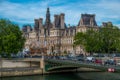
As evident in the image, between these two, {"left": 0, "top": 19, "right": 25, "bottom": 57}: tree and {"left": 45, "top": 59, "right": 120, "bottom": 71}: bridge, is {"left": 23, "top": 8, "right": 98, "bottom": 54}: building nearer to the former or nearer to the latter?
{"left": 0, "top": 19, "right": 25, "bottom": 57}: tree

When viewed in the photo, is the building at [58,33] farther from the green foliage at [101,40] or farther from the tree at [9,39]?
the tree at [9,39]

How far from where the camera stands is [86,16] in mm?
114625

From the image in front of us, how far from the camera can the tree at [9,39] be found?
264 feet

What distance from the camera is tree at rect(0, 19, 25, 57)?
8056 cm

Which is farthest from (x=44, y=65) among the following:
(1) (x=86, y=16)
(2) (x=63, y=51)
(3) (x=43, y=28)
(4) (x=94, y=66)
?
(3) (x=43, y=28)

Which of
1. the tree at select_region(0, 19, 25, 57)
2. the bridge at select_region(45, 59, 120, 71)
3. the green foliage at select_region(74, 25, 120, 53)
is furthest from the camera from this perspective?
the green foliage at select_region(74, 25, 120, 53)

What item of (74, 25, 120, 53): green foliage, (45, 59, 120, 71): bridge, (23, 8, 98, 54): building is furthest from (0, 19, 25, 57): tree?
(23, 8, 98, 54): building

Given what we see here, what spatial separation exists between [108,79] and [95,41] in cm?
3882

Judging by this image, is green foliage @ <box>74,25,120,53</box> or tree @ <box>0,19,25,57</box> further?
green foliage @ <box>74,25,120,53</box>

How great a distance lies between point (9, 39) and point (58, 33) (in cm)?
5035

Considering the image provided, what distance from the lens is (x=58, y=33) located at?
12950 cm

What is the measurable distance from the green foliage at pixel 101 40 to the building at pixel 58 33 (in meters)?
14.4

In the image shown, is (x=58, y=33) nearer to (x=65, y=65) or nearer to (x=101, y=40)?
(x=101, y=40)

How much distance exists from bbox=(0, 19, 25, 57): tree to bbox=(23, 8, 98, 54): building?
32476 millimetres
